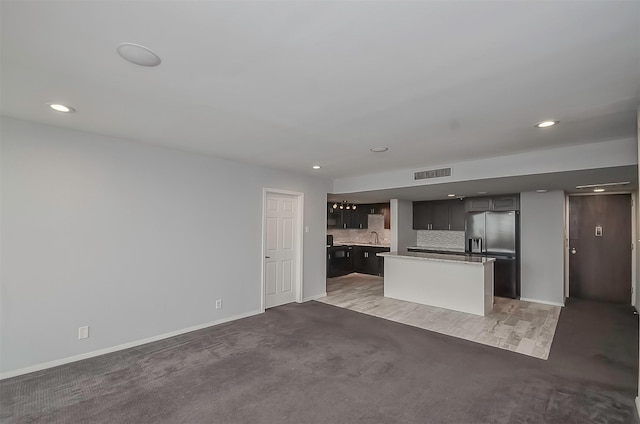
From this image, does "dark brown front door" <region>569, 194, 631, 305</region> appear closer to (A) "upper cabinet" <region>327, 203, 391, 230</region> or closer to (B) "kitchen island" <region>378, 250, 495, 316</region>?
(B) "kitchen island" <region>378, 250, 495, 316</region>

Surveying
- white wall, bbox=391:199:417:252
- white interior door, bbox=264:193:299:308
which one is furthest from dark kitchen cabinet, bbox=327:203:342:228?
white interior door, bbox=264:193:299:308

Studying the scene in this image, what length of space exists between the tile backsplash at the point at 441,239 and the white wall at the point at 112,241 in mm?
4952

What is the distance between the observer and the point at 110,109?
8.50 feet

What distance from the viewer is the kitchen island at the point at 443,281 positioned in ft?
15.9

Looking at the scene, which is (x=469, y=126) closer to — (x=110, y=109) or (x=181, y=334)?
(x=110, y=109)

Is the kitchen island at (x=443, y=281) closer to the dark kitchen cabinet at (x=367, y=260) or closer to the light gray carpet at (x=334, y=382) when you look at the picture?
the light gray carpet at (x=334, y=382)

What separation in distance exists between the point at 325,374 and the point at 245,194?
115 inches

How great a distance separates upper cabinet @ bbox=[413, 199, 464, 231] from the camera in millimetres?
7082

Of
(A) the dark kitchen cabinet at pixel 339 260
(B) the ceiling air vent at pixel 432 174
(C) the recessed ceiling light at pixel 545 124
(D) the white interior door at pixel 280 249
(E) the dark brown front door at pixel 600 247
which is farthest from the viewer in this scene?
(A) the dark kitchen cabinet at pixel 339 260

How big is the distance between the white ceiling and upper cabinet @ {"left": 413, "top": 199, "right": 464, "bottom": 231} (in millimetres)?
3929

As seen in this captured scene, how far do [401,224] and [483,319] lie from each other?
319cm

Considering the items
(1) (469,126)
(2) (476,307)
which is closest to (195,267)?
(1) (469,126)

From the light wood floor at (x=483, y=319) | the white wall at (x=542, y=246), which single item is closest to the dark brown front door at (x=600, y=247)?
the white wall at (x=542, y=246)

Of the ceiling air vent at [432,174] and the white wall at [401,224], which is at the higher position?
the ceiling air vent at [432,174]
